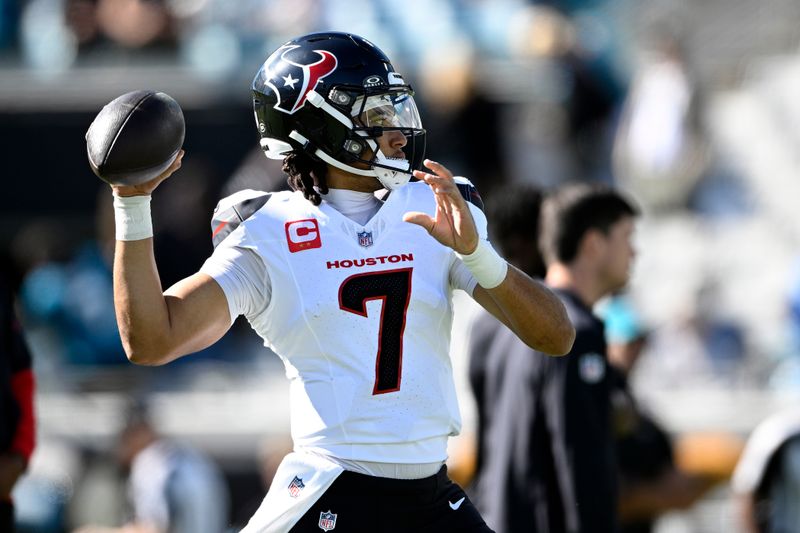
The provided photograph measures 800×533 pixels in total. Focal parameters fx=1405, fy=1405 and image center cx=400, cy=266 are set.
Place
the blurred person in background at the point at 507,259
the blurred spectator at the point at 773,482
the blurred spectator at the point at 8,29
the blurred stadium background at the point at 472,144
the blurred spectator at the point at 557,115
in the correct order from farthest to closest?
the blurred spectator at the point at 8,29, the blurred spectator at the point at 557,115, the blurred stadium background at the point at 472,144, the blurred spectator at the point at 773,482, the blurred person in background at the point at 507,259

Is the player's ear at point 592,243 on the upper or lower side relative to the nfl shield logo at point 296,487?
lower

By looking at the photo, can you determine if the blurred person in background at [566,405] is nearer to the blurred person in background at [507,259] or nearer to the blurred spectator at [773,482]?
the blurred person in background at [507,259]

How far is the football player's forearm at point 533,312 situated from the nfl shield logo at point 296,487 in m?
0.65

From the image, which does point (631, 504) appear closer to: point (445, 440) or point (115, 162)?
point (445, 440)

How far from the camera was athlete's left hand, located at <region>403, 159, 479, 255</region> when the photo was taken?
130 inches

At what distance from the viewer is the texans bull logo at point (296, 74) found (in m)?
3.59

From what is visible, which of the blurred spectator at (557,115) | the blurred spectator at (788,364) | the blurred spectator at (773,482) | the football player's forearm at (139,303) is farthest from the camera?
the blurred spectator at (557,115)

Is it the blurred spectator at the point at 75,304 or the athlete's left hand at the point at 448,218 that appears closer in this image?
the athlete's left hand at the point at 448,218

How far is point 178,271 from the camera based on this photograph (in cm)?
984

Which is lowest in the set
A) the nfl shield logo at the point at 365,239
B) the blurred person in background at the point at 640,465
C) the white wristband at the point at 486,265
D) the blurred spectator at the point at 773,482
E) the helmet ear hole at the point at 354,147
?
the blurred person in background at the point at 640,465

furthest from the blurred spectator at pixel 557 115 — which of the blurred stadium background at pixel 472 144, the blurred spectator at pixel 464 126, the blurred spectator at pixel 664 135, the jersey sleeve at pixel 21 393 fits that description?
the jersey sleeve at pixel 21 393

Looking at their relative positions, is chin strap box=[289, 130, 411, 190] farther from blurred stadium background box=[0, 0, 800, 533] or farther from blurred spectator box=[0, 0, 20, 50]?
blurred spectator box=[0, 0, 20, 50]

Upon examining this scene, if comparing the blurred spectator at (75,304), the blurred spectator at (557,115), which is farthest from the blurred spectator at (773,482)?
the blurred spectator at (557,115)

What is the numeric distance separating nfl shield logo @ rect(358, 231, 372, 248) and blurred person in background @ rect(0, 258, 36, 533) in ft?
5.64
